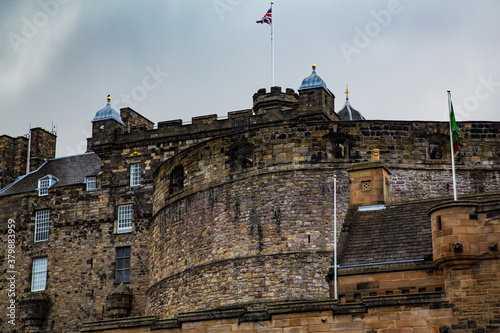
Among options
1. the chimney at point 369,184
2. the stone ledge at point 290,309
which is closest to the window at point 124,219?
the chimney at point 369,184

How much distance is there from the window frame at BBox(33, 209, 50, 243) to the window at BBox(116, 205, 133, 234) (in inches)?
150

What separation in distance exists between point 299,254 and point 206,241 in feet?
11.8

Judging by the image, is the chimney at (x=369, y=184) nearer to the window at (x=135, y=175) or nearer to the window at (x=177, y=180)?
the window at (x=177, y=180)

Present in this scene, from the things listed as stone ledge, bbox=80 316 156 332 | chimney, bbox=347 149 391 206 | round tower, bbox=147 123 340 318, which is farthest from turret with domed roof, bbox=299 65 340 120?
stone ledge, bbox=80 316 156 332

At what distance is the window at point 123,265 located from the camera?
38781 millimetres

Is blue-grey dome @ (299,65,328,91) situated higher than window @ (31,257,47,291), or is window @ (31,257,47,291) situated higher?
blue-grey dome @ (299,65,328,91)

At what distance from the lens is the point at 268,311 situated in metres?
20.4

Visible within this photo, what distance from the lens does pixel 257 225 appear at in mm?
30734

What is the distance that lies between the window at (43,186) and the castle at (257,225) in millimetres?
90

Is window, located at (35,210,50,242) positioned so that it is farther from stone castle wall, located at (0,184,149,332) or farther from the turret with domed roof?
the turret with domed roof

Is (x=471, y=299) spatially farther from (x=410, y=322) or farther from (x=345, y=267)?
(x=345, y=267)

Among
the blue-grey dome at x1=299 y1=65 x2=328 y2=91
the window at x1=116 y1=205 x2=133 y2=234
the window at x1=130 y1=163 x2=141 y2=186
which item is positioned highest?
the blue-grey dome at x1=299 y1=65 x2=328 y2=91

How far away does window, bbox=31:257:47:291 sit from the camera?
40969 mm

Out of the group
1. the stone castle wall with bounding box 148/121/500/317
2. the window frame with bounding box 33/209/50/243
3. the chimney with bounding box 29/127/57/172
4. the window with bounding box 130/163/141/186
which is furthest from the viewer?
the chimney with bounding box 29/127/57/172
